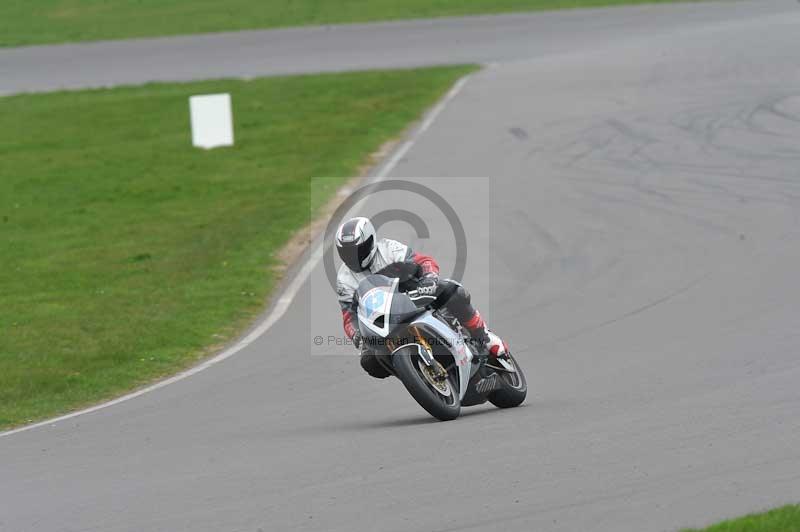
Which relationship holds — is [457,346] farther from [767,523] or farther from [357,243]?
[767,523]

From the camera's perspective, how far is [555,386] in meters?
10.7

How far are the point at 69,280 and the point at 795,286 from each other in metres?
9.75

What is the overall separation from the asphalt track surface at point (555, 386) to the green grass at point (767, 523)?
0.72 feet

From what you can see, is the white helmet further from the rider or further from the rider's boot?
the rider's boot

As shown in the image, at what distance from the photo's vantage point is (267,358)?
12.7 metres

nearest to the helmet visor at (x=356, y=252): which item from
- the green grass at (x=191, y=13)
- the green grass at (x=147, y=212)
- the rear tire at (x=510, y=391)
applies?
the rear tire at (x=510, y=391)

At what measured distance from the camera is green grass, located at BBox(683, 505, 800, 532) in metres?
5.91

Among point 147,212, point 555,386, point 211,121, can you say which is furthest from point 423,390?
point 211,121

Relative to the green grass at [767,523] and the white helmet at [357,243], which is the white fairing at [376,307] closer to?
the white helmet at [357,243]

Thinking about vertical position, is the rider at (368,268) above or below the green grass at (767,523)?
above

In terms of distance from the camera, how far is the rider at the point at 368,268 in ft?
29.7

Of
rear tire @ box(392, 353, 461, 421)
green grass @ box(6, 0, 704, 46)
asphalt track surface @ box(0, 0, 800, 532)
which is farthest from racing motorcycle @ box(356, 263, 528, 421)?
green grass @ box(6, 0, 704, 46)

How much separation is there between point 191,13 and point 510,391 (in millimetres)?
34485

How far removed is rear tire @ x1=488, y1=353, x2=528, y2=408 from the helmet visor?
154 centimetres
